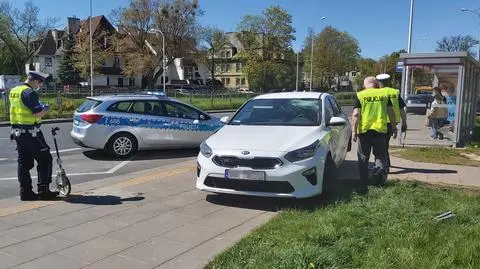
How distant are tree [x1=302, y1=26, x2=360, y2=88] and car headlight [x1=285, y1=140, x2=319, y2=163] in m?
74.7

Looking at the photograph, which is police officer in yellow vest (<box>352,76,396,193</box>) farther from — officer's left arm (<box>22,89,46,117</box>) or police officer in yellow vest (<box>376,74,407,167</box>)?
officer's left arm (<box>22,89,46,117</box>)

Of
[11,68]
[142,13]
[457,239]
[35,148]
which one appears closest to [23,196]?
[35,148]

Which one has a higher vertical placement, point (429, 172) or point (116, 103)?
point (116, 103)

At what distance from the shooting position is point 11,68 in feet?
275

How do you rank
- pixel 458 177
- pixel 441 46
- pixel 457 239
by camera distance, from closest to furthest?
1. pixel 457 239
2. pixel 458 177
3. pixel 441 46

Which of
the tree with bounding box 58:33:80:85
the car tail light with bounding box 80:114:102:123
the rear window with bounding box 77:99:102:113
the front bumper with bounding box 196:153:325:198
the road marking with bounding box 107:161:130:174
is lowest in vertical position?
the road marking with bounding box 107:161:130:174

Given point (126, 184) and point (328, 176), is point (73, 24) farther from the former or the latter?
point (328, 176)

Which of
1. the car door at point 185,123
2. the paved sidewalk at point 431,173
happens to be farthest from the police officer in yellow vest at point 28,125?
the car door at point 185,123

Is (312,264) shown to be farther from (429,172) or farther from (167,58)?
(167,58)

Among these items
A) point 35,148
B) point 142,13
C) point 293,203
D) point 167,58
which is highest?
point 142,13

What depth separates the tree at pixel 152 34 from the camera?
2498 inches

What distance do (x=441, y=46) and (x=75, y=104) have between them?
6950cm

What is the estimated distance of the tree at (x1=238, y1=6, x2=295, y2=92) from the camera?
7112 cm

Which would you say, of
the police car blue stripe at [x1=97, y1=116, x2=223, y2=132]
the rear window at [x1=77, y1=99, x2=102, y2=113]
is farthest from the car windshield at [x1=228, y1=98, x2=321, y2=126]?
the rear window at [x1=77, y1=99, x2=102, y2=113]
